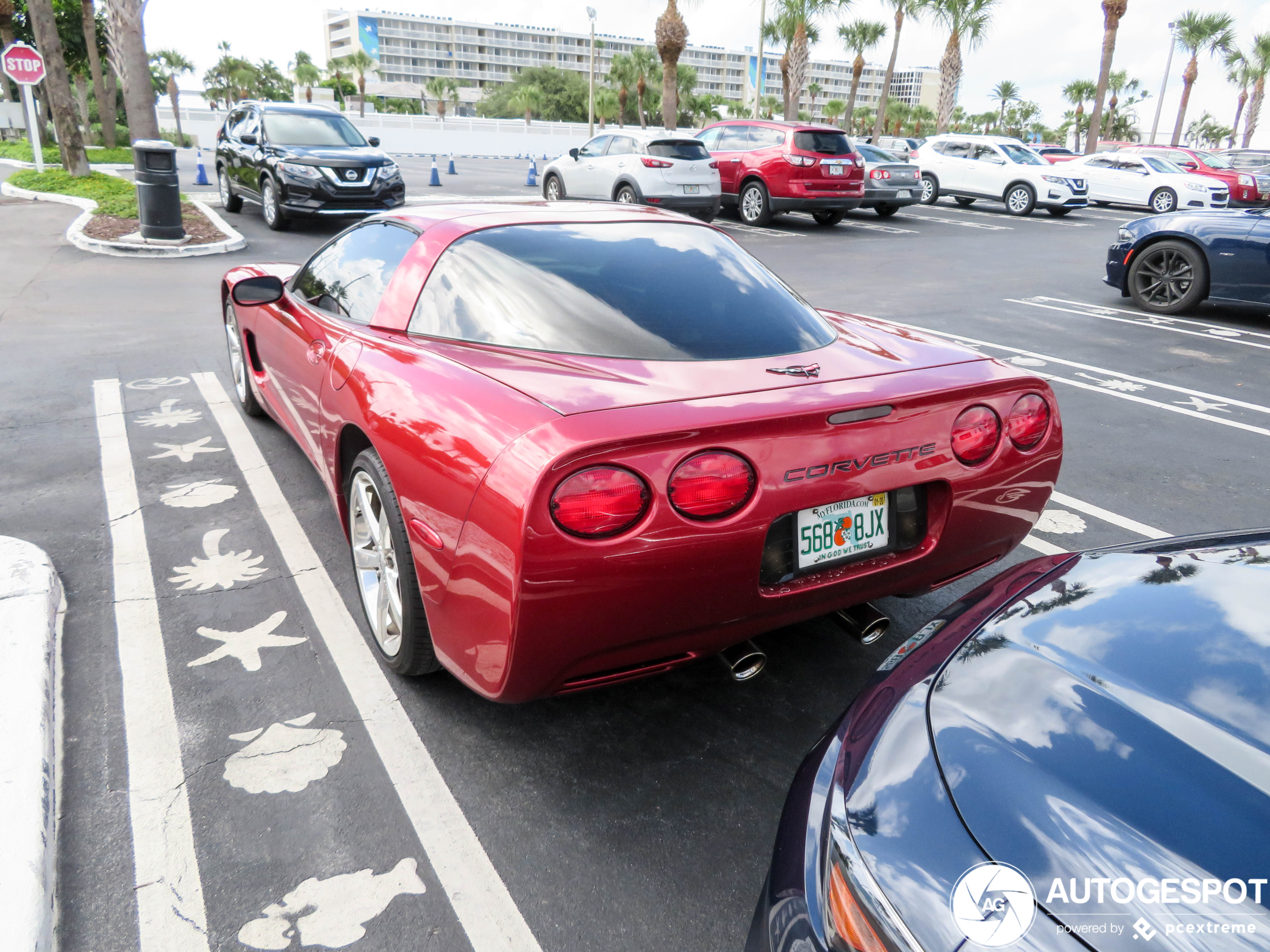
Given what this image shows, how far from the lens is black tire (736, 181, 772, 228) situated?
16438 millimetres

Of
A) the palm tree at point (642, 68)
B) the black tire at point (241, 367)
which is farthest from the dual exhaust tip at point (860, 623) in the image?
the palm tree at point (642, 68)

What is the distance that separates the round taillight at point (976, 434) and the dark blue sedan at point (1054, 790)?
0.77 meters

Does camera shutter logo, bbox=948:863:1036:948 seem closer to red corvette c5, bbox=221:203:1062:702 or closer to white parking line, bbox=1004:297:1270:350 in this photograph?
red corvette c5, bbox=221:203:1062:702

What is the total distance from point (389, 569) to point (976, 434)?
72.3 inches

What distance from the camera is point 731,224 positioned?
689 inches

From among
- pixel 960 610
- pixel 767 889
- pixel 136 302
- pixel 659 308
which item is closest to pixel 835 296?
pixel 136 302

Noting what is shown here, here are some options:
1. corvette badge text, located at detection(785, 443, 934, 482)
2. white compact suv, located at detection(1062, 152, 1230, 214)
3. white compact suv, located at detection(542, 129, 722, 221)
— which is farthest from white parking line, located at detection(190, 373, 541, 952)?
white compact suv, located at detection(1062, 152, 1230, 214)

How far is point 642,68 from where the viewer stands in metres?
67.8

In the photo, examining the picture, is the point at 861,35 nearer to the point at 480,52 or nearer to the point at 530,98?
the point at 530,98

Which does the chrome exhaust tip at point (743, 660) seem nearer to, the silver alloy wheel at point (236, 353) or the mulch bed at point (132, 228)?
the silver alloy wheel at point (236, 353)

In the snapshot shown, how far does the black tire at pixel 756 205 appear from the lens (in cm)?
1644

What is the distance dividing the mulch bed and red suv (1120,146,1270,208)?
21434mm

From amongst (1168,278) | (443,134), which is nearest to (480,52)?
(443,134)

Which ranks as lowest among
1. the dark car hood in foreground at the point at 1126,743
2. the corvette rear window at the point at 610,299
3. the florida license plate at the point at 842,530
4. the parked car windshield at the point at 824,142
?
the florida license plate at the point at 842,530
